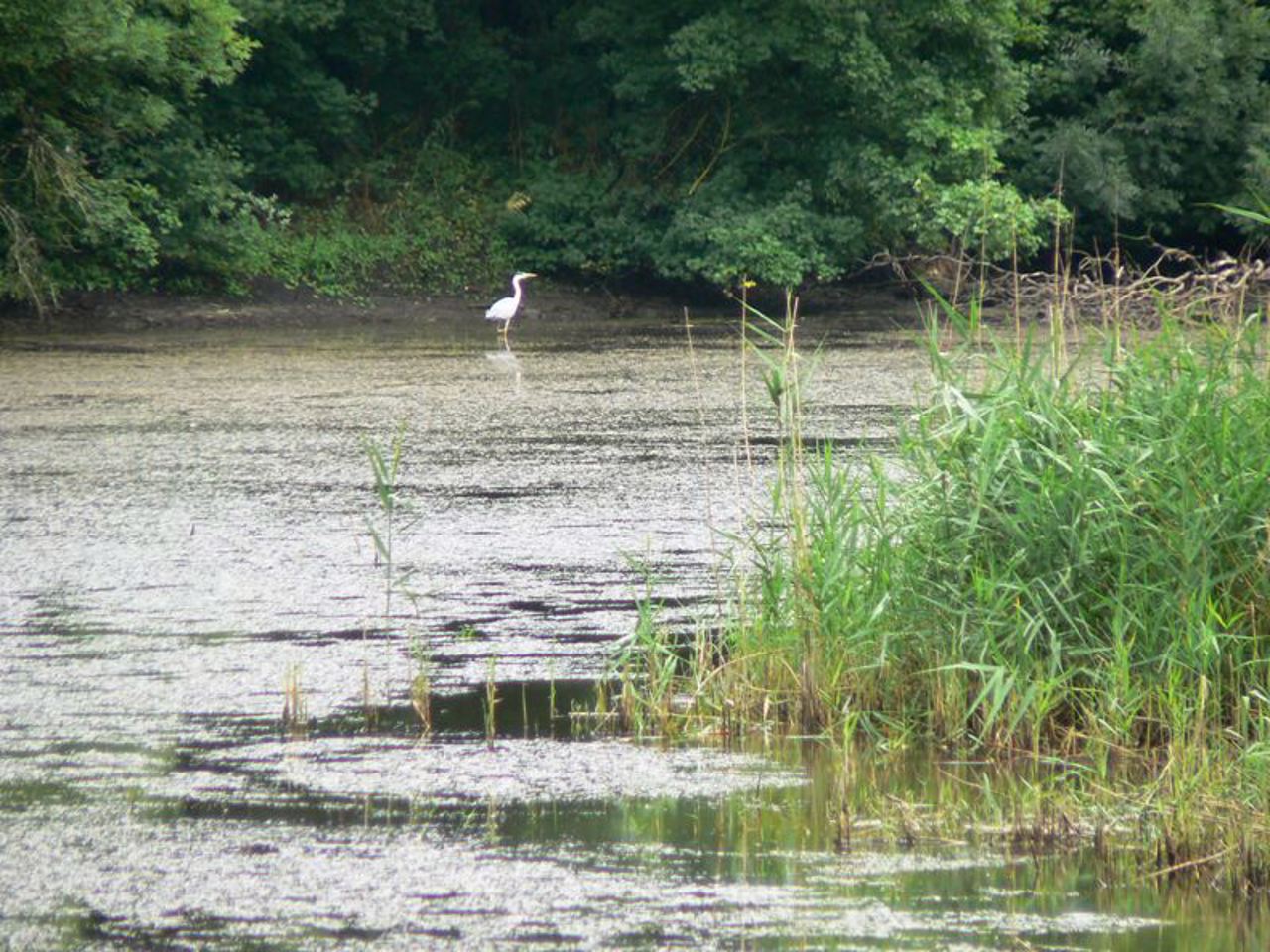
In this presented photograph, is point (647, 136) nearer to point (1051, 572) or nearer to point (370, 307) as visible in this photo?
point (370, 307)

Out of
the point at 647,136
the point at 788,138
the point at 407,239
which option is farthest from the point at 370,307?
the point at 788,138

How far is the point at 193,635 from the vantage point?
7109 millimetres

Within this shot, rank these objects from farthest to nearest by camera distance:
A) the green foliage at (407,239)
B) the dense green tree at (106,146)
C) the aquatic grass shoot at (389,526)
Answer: the green foliage at (407,239), the dense green tree at (106,146), the aquatic grass shoot at (389,526)

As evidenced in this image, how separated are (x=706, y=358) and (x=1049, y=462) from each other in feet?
41.2

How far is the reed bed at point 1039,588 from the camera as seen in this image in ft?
18.2

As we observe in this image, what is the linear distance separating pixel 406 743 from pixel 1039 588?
1856mm

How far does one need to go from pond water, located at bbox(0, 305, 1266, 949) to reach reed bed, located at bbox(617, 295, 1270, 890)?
28 centimetres

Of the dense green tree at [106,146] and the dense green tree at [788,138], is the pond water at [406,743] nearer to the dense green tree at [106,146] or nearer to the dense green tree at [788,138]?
the dense green tree at [106,146]

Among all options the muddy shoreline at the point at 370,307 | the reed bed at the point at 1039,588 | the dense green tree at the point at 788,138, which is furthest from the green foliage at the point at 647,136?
the reed bed at the point at 1039,588

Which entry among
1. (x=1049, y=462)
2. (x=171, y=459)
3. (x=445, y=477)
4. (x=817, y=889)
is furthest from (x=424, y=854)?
(x=171, y=459)

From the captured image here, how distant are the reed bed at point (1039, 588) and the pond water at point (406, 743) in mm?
279

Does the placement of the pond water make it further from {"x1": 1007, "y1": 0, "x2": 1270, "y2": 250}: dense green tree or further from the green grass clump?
{"x1": 1007, "y1": 0, "x2": 1270, "y2": 250}: dense green tree

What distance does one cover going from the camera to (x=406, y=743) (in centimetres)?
574

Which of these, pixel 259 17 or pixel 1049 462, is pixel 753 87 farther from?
pixel 1049 462
